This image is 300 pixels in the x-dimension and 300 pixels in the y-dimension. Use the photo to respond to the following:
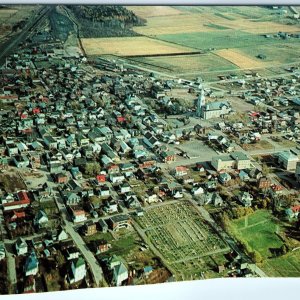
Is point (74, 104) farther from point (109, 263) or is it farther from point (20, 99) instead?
point (109, 263)

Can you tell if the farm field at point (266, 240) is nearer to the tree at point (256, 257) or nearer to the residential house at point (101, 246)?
the tree at point (256, 257)

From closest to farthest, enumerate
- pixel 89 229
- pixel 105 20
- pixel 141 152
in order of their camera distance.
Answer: pixel 89 229
pixel 105 20
pixel 141 152

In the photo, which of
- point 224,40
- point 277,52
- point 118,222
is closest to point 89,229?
point 118,222

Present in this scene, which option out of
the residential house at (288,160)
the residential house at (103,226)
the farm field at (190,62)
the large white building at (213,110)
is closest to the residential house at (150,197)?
the residential house at (103,226)

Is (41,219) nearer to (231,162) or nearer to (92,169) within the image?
(92,169)

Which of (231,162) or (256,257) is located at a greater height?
(231,162)

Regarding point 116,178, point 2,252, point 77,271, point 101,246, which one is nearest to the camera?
point 77,271

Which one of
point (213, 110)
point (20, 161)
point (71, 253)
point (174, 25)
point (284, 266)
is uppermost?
point (174, 25)
